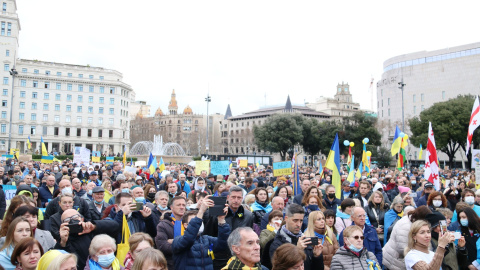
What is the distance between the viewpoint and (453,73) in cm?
6694

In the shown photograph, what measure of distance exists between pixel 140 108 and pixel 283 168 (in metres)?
147

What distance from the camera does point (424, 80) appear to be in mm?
70688

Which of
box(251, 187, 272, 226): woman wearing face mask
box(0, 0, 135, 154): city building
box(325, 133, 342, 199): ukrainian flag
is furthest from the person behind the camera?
box(0, 0, 135, 154): city building

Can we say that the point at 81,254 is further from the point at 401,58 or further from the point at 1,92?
the point at 1,92

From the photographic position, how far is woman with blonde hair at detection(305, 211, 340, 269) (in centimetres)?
532

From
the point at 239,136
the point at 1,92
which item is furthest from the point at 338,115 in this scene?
the point at 1,92

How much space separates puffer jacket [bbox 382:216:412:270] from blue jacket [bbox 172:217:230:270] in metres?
2.29

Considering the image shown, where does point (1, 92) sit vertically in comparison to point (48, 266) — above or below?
above

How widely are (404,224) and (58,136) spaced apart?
88310 millimetres

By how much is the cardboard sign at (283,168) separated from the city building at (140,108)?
13206cm

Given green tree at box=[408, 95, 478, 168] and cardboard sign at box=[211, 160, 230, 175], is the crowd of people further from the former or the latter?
green tree at box=[408, 95, 478, 168]

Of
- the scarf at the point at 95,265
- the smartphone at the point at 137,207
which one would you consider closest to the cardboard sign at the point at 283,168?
the smartphone at the point at 137,207

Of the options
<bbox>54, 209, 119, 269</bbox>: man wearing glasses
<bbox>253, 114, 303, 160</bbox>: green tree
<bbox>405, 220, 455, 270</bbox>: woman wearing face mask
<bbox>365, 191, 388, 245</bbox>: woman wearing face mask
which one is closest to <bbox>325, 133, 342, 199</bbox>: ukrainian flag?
<bbox>365, 191, 388, 245</bbox>: woman wearing face mask

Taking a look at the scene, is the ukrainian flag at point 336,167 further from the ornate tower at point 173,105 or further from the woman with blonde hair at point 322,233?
the ornate tower at point 173,105
